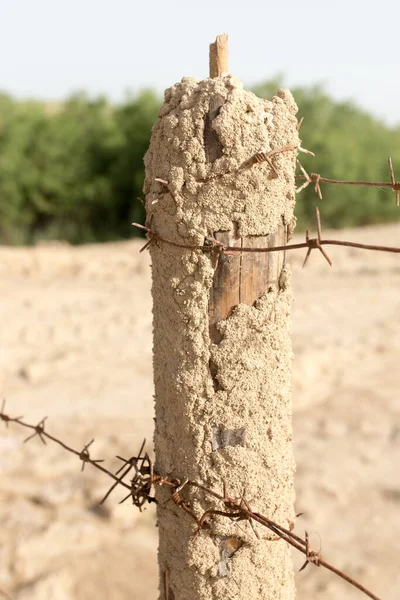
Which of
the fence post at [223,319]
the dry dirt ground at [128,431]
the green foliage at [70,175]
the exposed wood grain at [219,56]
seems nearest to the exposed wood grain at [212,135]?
the fence post at [223,319]

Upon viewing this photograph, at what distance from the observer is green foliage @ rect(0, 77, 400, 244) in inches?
578

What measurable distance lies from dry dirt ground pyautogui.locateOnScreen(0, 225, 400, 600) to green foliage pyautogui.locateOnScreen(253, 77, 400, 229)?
21.5 feet

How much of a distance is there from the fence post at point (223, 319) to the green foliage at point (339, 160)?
1371 cm

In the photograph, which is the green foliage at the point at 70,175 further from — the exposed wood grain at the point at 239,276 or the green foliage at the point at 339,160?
the exposed wood grain at the point at 239,276

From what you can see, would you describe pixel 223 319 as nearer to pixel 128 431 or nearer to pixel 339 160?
pixel 128 431

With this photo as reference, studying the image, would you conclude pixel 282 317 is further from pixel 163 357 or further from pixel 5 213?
pixel 5 213

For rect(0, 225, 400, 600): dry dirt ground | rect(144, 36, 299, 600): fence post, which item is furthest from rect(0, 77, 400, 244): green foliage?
rect(144, 36, 299, 600): fence post

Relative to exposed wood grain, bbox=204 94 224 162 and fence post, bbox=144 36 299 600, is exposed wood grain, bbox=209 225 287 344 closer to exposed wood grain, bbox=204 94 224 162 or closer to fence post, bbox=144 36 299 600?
fence post, bbox=144 36 299 600

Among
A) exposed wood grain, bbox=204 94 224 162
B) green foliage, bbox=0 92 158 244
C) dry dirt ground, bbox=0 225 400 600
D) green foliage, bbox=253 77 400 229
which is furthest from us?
green foliage, bbox=253 77 400 229

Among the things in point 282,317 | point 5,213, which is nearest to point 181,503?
point 282,317

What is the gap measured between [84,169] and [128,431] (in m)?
10.9

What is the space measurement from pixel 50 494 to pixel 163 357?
2829mm

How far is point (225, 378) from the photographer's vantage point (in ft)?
5.24

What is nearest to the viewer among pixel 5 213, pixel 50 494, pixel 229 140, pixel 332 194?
pixel 229 140
